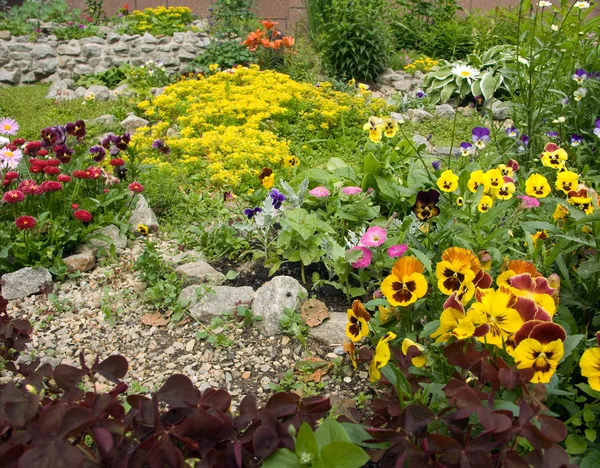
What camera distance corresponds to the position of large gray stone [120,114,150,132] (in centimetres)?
573

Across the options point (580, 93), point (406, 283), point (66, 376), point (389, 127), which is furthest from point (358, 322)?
point (580, 93)

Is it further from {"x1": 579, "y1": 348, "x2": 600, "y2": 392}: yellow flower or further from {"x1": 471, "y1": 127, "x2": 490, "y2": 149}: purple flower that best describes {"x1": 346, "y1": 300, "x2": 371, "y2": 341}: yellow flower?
{"x1": 471, "y1": 127, "x2": 490, "y2": 149}: purple flower

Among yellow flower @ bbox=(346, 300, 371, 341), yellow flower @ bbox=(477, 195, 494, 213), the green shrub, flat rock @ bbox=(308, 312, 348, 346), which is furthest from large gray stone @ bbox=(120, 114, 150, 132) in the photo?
yellow flower @ bbox=(346, 300, 371, 341)

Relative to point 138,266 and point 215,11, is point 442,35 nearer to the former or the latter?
point 215,11

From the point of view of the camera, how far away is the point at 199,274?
2938 mm

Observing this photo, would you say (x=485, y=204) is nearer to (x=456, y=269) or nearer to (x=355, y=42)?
(x=456, y=269)

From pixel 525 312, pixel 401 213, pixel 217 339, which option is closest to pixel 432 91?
pixel 401 213

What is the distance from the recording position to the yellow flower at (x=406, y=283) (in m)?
1.64

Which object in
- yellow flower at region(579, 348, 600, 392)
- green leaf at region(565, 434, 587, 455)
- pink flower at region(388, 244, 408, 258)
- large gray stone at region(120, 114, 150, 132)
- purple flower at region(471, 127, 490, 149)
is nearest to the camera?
yellow flower at region(579, 348, 600, 392)

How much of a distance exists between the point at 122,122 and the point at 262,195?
8.89 ft

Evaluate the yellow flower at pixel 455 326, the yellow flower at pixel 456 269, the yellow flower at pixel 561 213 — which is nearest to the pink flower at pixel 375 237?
the yellow flower at pixel 561 213

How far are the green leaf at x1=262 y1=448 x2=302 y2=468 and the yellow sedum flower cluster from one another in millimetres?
2424

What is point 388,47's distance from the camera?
25.2ft

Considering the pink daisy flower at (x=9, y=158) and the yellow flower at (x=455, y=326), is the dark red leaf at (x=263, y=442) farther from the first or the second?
the pink daisy flower at (x=9, y=158)
